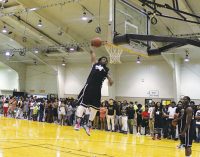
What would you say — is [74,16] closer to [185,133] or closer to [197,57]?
[197,57]

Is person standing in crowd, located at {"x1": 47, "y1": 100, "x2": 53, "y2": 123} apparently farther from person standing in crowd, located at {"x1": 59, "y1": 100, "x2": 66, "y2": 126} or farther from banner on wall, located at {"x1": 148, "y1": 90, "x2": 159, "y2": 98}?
banner on wall, located at {"x1": 148, "y1": 90, "x2": 159, "y2": 98}

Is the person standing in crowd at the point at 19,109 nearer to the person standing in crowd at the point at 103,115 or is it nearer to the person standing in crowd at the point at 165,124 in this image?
the person standing in crowd at the point at 103,115

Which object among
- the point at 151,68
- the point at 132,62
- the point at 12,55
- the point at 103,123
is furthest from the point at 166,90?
the point at 12,55

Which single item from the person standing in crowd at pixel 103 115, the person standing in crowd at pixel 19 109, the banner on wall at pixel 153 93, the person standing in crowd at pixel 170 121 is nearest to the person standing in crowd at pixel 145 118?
the person standing in crowd at pixel 170 121

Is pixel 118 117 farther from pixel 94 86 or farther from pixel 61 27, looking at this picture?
pixel 94 86

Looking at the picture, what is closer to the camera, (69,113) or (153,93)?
(69,113)

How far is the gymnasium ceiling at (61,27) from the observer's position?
16.1 meters

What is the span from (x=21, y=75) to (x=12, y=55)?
3862 mm

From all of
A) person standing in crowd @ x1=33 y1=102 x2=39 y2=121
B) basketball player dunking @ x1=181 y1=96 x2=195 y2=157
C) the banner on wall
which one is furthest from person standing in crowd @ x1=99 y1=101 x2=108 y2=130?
basketball player dunking @ x1=181 y1=96 x2=195 y2=157

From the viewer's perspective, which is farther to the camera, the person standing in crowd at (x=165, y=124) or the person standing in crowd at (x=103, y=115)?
the person standing in crowd at (x=103, y=115)

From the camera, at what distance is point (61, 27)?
18.9 meters

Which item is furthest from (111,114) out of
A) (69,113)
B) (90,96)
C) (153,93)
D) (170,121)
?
(90,96)

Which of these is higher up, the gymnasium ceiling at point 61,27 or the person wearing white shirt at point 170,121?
the gymnasium ceiling at point 61,27

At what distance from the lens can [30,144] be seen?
9406mm
